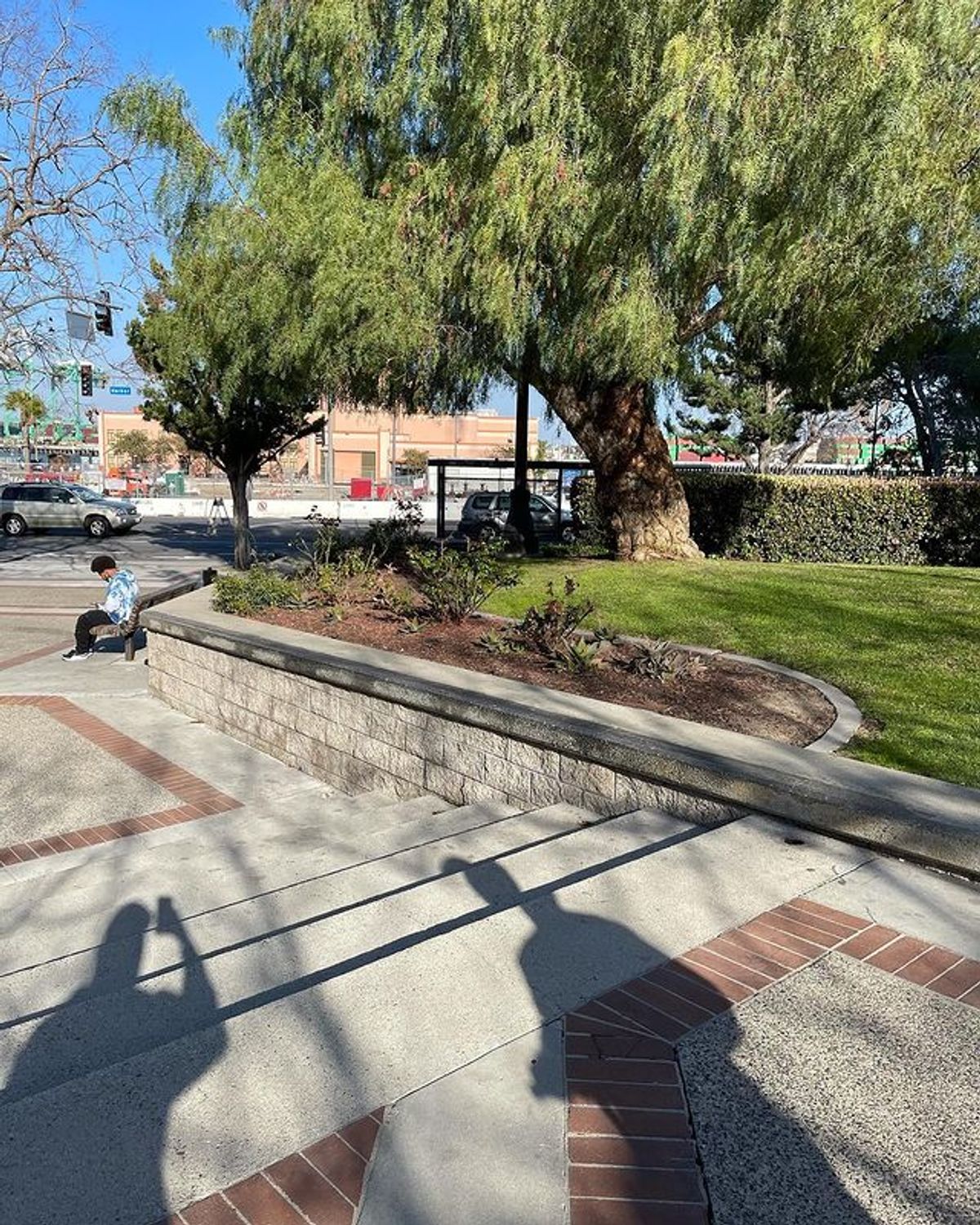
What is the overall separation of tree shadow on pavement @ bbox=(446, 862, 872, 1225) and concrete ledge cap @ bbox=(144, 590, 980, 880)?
124 cm

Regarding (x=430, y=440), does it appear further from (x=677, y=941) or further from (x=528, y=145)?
(x=677, y=941)

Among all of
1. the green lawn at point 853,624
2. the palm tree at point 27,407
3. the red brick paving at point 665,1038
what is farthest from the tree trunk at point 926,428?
the red brick paving at point 665,1038

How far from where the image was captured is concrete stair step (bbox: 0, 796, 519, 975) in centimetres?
380

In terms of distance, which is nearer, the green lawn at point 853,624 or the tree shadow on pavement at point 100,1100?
the tree shadow on pavement at point 100,1100

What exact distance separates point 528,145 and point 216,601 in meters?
5.29

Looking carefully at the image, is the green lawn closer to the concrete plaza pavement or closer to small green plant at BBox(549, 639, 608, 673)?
small green plant at BBox(549, 639, 608, 673)

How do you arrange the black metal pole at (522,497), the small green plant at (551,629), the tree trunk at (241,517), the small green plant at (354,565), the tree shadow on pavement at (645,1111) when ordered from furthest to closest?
the tree trunk at (241,517), the black metal pole at (522,497), the small green plant at (354,565), the small green plant at (551,629), the tree shadow on pavement at (645,1111)

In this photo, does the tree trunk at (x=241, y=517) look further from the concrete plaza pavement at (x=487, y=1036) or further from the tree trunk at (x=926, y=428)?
the tree trunk at (x=926, y=428)

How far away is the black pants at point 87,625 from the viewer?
34.4 feet

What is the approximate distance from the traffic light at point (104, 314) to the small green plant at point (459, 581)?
9169mm

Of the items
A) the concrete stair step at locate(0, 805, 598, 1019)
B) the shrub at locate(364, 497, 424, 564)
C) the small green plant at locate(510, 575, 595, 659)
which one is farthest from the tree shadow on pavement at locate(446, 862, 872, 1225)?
the shrub at locate(364, 497, 424, 564)

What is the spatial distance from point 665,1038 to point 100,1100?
4.51ft

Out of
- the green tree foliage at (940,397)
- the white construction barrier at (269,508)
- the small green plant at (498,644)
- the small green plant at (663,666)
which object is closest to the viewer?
the small green plant at (663,666)

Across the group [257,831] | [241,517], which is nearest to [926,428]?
[241,517]
